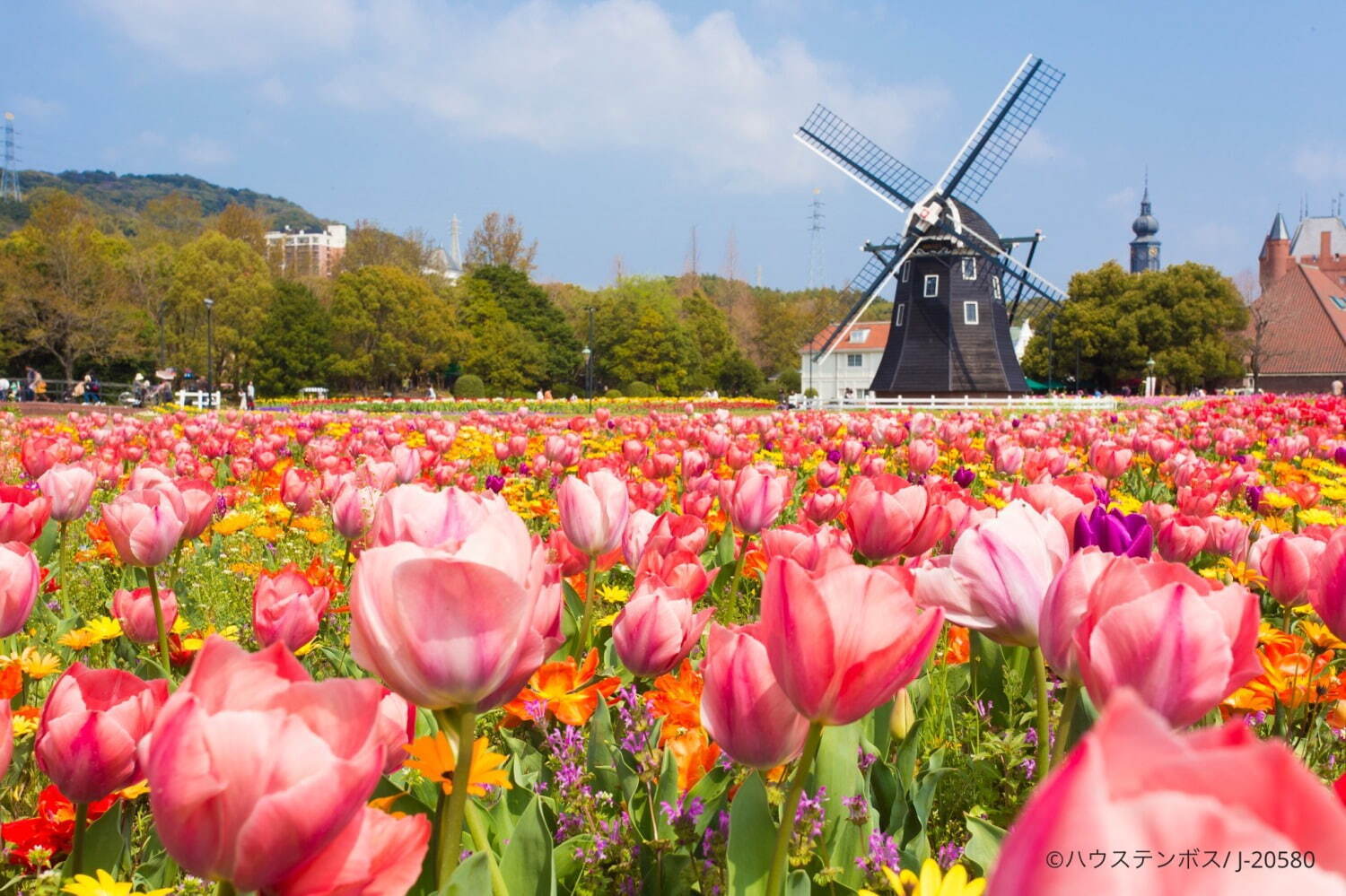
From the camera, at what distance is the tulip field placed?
42cm

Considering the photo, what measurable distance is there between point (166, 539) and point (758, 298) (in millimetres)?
87874

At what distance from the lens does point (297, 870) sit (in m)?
0.71

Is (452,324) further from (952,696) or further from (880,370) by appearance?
(952,696)

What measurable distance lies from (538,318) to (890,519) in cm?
6122

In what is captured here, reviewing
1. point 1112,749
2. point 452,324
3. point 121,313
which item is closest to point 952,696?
point 1112,749

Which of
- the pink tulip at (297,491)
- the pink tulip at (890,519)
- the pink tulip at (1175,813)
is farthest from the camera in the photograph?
the pink tulip at (297,491)

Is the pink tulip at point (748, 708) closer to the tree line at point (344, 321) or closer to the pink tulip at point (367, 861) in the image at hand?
the pink tulip at point (367, 861)

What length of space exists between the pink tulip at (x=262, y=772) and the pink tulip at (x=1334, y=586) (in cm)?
138

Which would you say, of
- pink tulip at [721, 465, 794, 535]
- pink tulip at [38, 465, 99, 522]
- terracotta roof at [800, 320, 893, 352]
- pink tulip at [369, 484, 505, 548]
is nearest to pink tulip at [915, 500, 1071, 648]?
pink tulip at [369, 484, 505, 548]

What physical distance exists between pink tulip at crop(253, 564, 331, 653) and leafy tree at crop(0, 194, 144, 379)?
47.3 metres

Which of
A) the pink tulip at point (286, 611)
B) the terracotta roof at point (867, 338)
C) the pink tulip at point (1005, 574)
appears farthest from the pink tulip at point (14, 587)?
the terracotta roof at point (867, 338)

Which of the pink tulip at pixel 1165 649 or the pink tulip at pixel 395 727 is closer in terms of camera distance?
the pink tulip at pixel 1165 649

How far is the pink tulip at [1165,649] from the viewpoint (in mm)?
942

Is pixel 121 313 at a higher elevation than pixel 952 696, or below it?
higher
